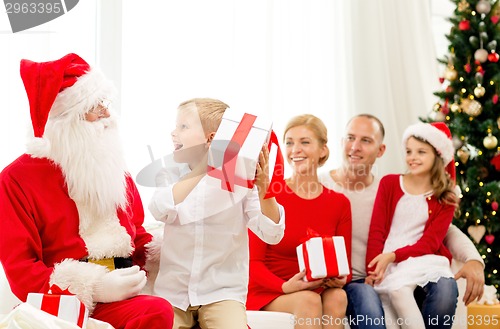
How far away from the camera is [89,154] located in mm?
2400

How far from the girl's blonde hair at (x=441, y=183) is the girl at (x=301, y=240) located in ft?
1.67

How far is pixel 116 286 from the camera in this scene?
7.38ft

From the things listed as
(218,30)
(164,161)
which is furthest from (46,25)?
(164,161)

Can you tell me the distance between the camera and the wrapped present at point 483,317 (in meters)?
3.71

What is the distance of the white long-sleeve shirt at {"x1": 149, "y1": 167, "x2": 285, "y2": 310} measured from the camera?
8.16 feet

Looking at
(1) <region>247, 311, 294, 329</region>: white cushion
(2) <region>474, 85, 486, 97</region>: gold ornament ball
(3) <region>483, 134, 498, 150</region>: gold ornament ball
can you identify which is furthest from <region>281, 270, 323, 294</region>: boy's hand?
(2) <region>474, 85, 486, 97</region>: gold ornament ball

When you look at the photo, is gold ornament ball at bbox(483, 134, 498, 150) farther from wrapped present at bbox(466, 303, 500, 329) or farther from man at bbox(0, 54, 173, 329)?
man at bbox(0, 54, 173, 329)

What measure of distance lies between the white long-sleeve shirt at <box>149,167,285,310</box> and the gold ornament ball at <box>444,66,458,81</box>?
2332 millimetres

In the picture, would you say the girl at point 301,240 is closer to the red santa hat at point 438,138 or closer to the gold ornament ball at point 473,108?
the red santa hat at point 438,138

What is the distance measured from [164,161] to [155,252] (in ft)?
1.12

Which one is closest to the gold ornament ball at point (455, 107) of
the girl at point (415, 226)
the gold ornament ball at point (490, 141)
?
the gold ornament ball at point (490, 141)

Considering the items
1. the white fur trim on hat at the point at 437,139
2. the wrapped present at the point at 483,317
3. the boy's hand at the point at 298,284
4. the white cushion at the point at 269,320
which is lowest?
the wrapped present at the point at 483,317

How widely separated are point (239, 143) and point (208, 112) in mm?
244

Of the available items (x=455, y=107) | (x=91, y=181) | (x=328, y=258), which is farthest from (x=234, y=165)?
(x=455, y=107)
